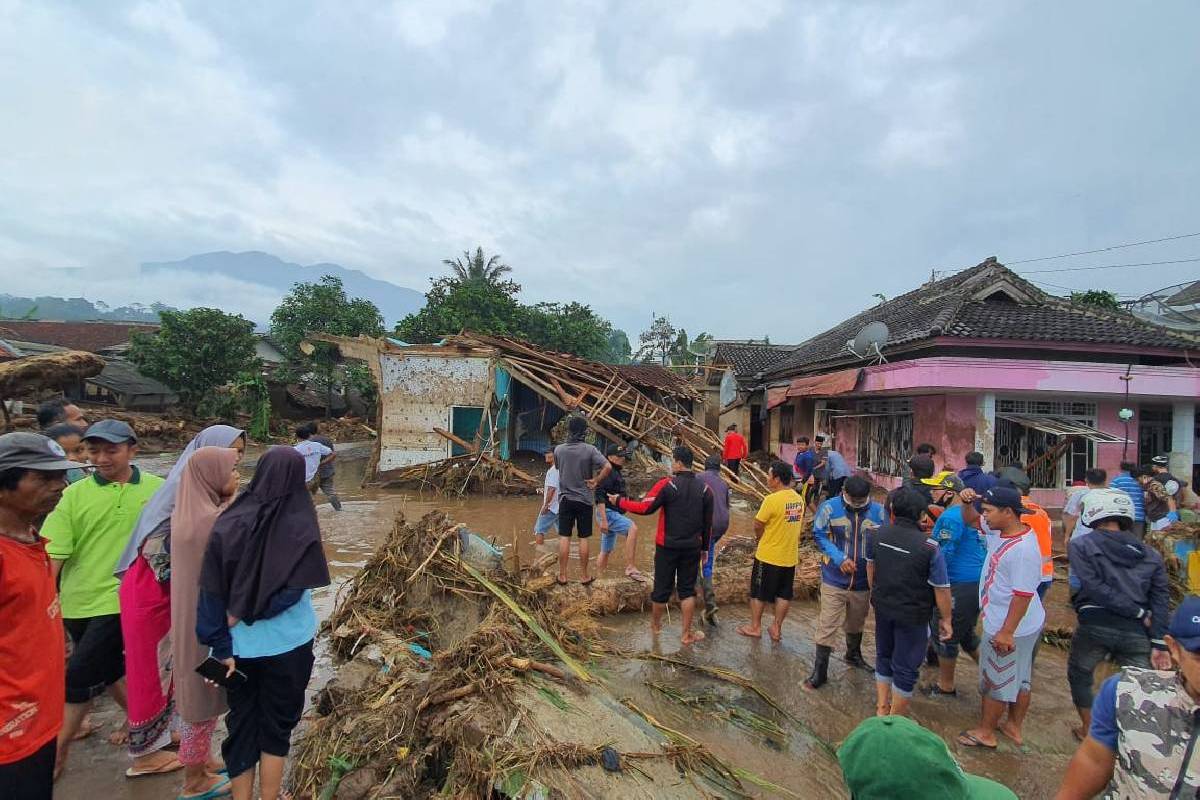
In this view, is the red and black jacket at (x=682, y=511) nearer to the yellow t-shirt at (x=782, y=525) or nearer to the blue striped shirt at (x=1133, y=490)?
the yellow t-shirt at (x=782, y=525)

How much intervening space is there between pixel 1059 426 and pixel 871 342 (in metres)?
4.22

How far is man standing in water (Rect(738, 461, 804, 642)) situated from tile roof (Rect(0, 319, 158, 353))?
118 ft

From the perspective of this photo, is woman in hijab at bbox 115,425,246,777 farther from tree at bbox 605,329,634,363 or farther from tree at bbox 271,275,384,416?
tree at bbox 605,329,634,363

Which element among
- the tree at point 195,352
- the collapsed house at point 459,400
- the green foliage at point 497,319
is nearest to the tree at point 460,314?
the green foliage at point 497,319

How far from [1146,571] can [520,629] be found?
12.5 feet

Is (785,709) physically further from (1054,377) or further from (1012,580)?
(1054,377)

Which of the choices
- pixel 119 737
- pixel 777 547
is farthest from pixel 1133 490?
pixel 119 737

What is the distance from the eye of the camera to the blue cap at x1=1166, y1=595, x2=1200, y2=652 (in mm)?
1647

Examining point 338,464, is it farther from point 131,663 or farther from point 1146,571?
point 1146,571

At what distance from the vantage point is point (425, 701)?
10.0 ft

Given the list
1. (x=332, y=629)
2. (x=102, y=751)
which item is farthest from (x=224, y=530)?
(x=332, y=629)

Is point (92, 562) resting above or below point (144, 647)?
above

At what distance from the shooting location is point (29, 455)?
2.07 m

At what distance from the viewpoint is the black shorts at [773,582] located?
205 inches
